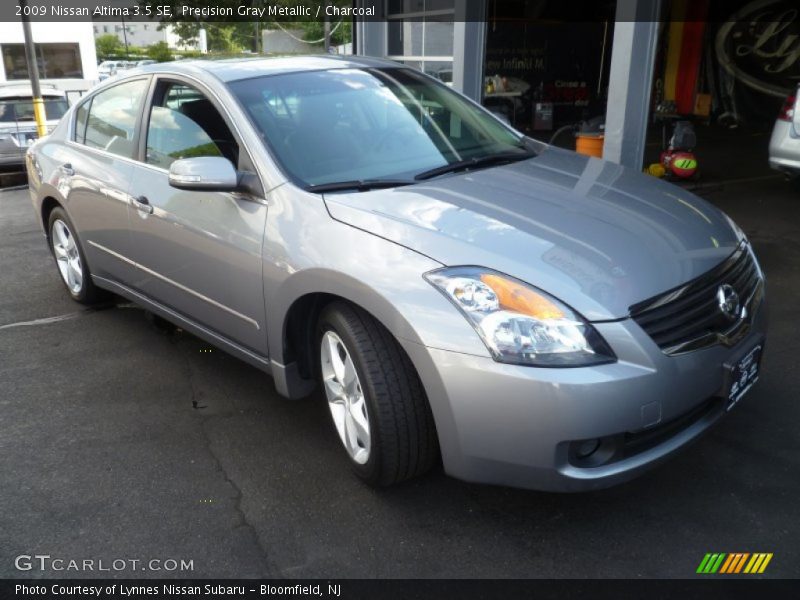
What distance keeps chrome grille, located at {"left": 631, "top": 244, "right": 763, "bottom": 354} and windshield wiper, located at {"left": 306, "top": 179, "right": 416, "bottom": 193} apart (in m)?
1.17

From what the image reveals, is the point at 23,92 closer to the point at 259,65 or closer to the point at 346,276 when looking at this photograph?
the point at 259,65

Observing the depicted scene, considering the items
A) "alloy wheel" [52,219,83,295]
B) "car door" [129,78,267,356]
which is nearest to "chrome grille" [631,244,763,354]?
"car door" [129,78,267,356]

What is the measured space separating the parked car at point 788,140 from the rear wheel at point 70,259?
582 centimetres

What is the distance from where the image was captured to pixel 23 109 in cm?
1330

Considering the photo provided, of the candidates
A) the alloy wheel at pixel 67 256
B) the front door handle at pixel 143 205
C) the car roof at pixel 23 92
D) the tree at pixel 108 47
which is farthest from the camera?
the tree at pixel 108 47

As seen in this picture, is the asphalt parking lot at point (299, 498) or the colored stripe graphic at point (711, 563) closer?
the colored stripe graphic at point (711, 563)

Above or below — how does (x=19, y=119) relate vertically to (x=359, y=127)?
below

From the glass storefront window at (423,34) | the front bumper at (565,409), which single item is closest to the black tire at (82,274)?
the front bumper at (565,409)

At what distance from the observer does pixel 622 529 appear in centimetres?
265

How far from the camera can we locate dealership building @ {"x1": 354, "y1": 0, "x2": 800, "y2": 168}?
37.6 ft

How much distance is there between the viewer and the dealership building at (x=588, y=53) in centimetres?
1145

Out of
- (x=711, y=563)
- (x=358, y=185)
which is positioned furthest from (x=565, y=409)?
(x=358, y=185)

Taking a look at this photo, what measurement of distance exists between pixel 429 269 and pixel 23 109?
1323cm

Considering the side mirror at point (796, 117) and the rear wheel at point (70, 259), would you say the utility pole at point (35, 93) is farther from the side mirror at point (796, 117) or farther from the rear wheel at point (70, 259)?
the side mirror at point (796, 117)
